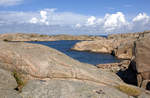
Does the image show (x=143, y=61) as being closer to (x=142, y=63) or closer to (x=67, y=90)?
(x=142, y=63)

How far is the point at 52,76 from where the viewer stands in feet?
38.9

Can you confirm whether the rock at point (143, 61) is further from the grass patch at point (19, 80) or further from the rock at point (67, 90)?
the grass patch at point (19, 80)

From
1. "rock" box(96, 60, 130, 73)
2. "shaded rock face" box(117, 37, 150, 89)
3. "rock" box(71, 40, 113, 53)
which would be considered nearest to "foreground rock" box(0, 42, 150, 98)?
"shaded rock face" box(117, 37, 150, 89)

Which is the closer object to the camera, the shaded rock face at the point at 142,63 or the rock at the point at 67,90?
the rock at the point at 67,90

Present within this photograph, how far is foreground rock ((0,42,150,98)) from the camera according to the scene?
409 inches

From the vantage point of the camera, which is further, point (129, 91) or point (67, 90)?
point (129, 91)

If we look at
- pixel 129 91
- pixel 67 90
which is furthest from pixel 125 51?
pixel 67 90

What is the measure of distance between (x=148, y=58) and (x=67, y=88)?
9305mm

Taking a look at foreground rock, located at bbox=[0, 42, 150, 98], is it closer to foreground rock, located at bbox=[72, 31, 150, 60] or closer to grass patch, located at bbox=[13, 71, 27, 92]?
grass patch, located at bbox=[13, 71, 27, 92]

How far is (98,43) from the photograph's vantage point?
199 feet

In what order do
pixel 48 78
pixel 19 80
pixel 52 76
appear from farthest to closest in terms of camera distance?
pixel 52 76, pixel 48 78, pixel 19 80

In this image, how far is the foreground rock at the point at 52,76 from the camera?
10.4 metres

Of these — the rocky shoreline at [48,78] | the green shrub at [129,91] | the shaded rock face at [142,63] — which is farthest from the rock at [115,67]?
the rocky shoreline at [48,78]

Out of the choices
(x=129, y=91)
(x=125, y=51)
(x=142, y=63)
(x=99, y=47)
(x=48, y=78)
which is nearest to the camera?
(x=48, y=78)
